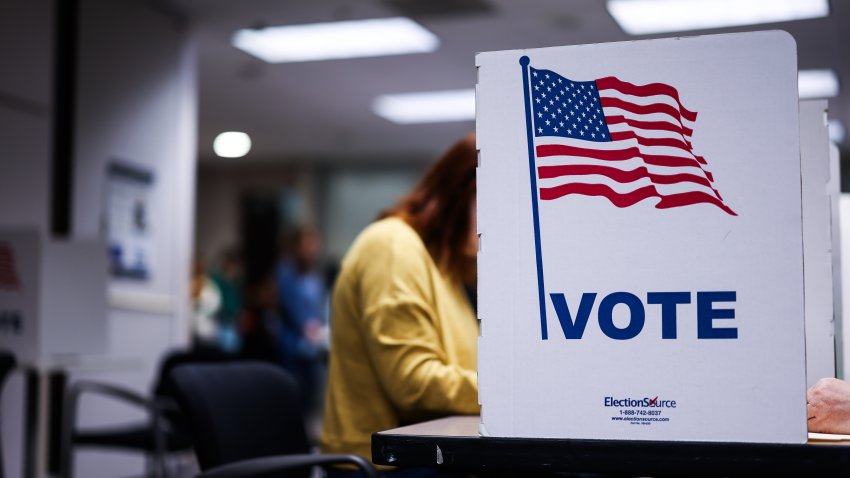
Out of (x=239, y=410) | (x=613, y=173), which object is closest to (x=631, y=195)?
(x=613, y=173)

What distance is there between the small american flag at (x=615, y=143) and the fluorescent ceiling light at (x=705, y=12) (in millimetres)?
4418

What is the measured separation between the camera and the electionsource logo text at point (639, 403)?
3.81 feet

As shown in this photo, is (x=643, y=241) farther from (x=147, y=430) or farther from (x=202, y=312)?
(x=202, y=312)

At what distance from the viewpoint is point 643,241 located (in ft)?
3.91

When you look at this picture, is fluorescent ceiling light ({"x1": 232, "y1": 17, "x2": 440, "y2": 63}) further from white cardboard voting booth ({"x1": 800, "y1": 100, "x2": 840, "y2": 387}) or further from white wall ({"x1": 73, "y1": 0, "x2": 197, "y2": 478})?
white cardboard voting booth ({"x1": 800, "y1": 100, "x2": 840, "y2": 387})

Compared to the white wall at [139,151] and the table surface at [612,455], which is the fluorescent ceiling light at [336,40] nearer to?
the white wall at [139,151]

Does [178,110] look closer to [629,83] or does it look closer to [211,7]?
[211,7]

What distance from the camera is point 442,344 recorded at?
2.01 meters

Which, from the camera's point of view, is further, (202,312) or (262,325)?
(202,312)

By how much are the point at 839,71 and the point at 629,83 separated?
6.59m

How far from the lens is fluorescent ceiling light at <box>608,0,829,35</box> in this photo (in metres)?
5.38

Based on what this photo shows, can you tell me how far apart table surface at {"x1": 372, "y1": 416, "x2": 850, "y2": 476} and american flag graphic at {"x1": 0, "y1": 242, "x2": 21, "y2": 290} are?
2.84m

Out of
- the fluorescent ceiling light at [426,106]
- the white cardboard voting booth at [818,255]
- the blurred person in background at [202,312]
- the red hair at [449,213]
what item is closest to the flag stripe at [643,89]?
the white cardboard voting booth at [818,255]

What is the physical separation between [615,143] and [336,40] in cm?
544
